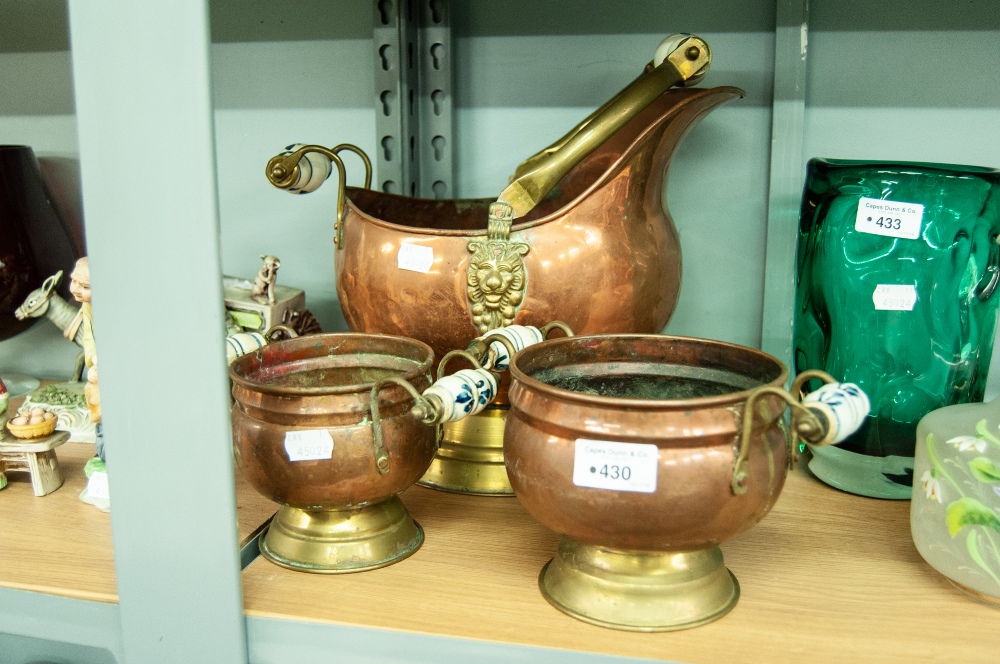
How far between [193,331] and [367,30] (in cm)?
64

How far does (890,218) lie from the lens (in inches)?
33.5

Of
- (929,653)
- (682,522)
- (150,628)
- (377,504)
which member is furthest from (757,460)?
(150,628)

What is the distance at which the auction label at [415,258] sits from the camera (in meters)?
0.85

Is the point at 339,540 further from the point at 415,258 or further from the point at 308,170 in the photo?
the point at 308,170

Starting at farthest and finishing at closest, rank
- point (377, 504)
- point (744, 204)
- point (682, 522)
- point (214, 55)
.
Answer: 1. point (214, 55)
2. point (744, 204)
3. point (377, 504)
4. point (682, 522)

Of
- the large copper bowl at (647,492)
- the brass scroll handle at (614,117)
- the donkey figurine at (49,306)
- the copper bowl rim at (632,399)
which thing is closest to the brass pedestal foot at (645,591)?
the large copper bowl at (647,492)

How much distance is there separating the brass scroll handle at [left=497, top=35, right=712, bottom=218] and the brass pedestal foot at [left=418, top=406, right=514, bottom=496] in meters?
0.21

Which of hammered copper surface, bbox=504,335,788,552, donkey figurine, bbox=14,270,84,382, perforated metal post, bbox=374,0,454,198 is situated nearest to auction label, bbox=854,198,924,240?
hammered copper surface, bbox=504,335,788,552

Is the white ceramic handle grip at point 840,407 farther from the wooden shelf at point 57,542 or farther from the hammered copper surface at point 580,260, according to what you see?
the wooden shelf at point 57,542

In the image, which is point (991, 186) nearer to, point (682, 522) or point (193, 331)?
point (682, 522)

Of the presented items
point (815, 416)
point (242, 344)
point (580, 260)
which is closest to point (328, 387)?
point (242, 344)

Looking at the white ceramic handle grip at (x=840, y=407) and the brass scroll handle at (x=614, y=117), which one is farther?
the brass scroll handle at (x=614, y=117)

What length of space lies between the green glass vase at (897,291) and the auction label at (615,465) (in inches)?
15.1

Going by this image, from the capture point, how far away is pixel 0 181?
1119 mm
